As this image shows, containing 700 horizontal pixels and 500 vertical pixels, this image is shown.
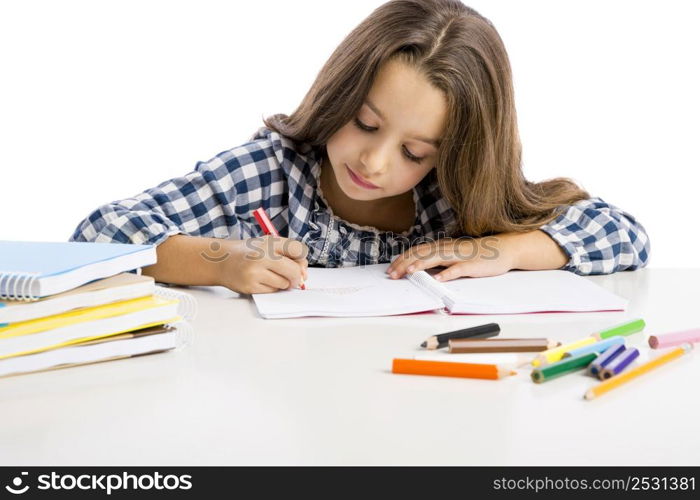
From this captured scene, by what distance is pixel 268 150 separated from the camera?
139 centimetres

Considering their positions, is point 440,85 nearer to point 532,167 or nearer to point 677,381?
point 677,381

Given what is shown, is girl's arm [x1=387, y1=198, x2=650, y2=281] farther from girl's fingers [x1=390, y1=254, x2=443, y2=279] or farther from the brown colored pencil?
the brown colored pencil

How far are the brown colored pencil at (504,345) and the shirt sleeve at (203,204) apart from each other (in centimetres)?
53

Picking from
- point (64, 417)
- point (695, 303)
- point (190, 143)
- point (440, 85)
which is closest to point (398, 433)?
point (64, 417)

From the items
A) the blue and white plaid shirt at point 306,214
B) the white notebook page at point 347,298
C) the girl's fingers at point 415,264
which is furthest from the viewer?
the blue and white plaid shirt at point 306,214

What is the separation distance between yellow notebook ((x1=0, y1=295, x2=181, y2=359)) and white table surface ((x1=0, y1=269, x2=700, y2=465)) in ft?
0.10

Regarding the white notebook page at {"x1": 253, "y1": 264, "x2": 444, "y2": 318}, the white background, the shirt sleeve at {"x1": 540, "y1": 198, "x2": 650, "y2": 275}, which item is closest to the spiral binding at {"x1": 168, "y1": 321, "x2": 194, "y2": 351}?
the white notebook page at {"x1": 253, "y1": 264, "x2": 444, "y2": 318}

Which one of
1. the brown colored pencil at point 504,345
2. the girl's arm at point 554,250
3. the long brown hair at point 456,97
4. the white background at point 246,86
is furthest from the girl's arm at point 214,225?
the white background at point 246,86

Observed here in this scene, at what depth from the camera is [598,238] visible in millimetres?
1340

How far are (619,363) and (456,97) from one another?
61 cm

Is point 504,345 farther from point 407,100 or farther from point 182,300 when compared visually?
point 407,100

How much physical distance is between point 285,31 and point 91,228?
1.11 metres

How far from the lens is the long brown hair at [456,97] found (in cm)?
124

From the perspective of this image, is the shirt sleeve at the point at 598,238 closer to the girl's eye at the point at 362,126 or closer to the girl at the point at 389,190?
the girl at the point at 389,190
